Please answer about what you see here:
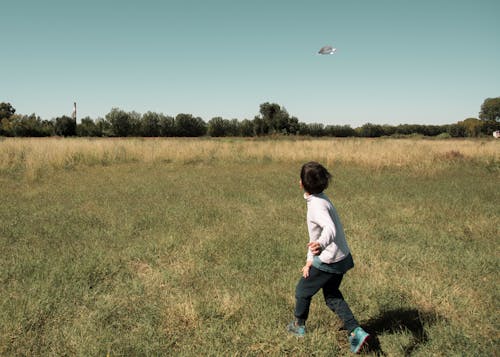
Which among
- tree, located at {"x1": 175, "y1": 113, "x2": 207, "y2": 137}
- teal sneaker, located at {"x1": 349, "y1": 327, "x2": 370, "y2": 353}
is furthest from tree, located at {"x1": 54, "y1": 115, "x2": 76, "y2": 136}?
teal sneaker, located at {"x1": 349, "y1": 327, "x2": 370, "y2": 353}

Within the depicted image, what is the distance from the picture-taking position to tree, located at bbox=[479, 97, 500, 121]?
342ft

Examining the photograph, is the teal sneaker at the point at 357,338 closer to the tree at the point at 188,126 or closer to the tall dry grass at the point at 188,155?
the tall dry grass at the point at 188,155

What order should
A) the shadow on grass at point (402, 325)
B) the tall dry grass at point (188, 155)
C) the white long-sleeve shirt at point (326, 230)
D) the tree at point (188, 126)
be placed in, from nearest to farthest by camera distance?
1. the white long-sleeve shirt at point (326, 230)
2. the shadow on grass at point (402, 325)
3. the tall dry grass at point (188, 155)
4. the tree at point (188, 126)

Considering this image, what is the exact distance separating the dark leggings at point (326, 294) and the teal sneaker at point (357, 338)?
0.12 feet

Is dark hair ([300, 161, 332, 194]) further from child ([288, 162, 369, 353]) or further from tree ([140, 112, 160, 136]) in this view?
tree ([140, 112, 160, 136])

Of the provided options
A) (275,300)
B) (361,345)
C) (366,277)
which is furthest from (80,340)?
(366,277)

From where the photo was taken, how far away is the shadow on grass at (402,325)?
8.32 ft

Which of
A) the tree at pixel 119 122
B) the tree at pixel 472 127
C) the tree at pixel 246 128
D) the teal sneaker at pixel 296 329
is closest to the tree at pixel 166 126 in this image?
the tree at pixel 119 122

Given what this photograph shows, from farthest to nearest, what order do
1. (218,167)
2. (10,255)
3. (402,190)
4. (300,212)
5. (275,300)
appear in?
(218,167) < (402,190) < (300,212) < (10,255) < (275,300)

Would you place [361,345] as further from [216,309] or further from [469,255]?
[469,255]

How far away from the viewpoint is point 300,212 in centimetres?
643

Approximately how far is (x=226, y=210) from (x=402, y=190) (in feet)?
16.9

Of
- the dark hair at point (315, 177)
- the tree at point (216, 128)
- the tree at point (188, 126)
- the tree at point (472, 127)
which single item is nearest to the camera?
the dark hair at point (315, 177)

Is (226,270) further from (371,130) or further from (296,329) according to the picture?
(371,130)
